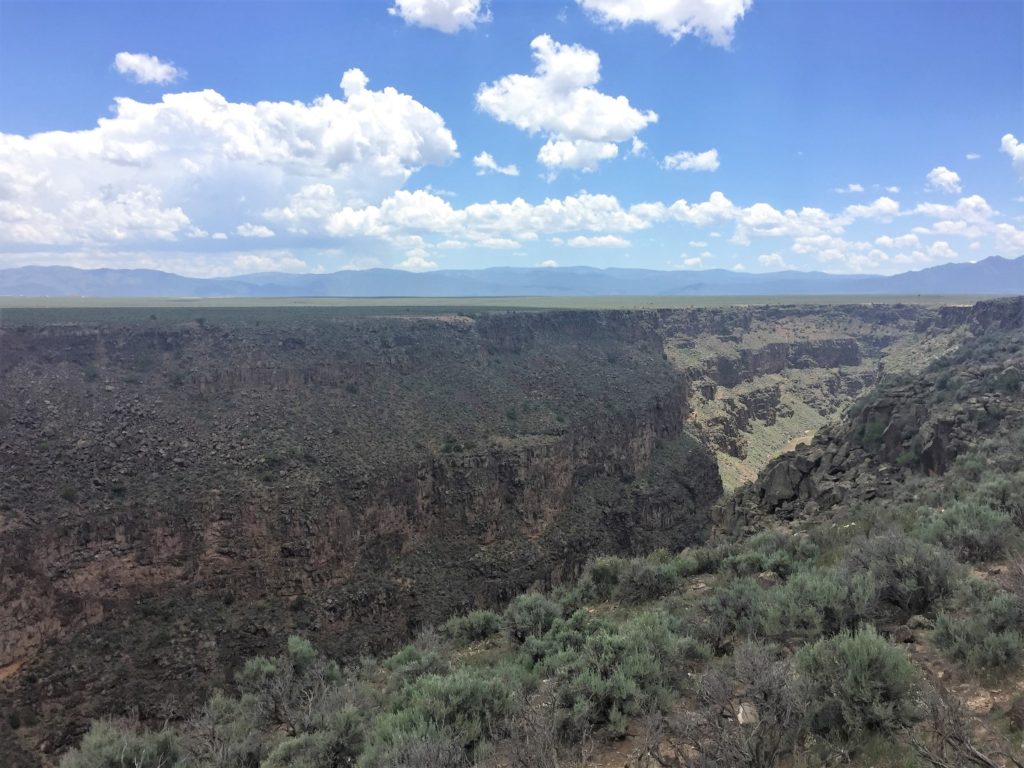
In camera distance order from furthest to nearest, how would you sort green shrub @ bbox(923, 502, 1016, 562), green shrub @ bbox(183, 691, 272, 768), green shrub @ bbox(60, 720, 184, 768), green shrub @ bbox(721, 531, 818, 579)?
green shrub @ bbox(721, 531, 818, 579) → green shrub @ bbox(923, 502, 1016, 562) → green shrub @ bbox(60, 720, 184, 768) → green shrub @ bbox(183, 691, 272, 768)

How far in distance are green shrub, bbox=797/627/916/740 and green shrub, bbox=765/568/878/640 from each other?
2.36 meters

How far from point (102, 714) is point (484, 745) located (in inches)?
869

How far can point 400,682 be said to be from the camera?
1178 cm

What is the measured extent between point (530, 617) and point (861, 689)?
8.65 meters

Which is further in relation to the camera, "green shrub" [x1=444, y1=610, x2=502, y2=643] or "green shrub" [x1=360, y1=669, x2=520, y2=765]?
"green shrub" [x1=444, y1=610, x2=502, y2=643]

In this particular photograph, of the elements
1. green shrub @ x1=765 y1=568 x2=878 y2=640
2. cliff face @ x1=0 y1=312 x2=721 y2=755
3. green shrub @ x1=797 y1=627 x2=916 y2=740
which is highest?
green shrub @ x1=797 y1=627 x2=916 y2=740

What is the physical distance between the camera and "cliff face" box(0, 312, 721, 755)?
24953 millimetres

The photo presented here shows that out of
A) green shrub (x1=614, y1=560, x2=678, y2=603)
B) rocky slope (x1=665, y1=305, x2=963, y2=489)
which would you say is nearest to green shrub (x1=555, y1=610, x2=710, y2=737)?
green shrub (x1=614, y1=560, x2=678, y2=603)

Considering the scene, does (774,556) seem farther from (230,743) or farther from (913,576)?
(230,743)

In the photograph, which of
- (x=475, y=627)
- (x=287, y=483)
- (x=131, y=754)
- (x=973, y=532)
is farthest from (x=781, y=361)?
(x=131, y=754)

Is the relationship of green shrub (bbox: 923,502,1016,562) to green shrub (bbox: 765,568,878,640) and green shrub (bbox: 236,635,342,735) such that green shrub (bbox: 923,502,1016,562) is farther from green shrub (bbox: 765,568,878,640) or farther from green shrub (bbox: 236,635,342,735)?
green shrub (bbox: 236,635,342,735)

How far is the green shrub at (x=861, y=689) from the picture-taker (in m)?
6.53

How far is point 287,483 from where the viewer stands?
32.3m

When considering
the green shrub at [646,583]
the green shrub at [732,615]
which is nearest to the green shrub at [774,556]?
the green shrub at [646,583]
